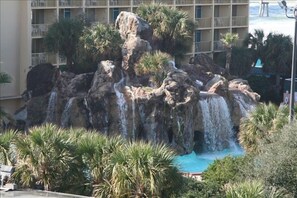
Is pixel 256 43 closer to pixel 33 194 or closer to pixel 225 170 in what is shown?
pixel 225 170

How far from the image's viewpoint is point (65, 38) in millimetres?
55688

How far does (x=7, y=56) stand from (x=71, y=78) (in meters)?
6.21

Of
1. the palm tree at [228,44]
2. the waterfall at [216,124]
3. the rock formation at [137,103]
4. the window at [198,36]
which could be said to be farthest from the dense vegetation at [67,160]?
the window at [198,36]

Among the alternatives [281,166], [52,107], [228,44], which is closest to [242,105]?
[52,107]

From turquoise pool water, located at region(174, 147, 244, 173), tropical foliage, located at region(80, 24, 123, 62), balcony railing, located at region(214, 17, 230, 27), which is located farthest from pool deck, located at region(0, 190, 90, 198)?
balcony railing, located at region(214, 17, 230, 27)

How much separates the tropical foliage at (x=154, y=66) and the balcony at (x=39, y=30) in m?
8.80

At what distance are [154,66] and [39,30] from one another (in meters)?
10.2

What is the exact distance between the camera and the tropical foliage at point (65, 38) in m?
55.7

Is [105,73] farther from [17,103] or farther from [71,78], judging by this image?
[17,103]

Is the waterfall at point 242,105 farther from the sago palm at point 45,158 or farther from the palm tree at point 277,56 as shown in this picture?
the sago palm at point 45,158

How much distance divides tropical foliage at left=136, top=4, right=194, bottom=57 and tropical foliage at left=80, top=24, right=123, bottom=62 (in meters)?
4.71

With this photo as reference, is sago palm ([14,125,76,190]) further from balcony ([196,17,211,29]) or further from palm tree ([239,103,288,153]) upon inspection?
balcony ([196,17,211,29])

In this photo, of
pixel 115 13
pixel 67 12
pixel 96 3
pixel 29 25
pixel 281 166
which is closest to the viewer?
pixel 281 166

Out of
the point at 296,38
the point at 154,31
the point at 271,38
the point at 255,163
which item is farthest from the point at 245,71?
the point at 255,163
